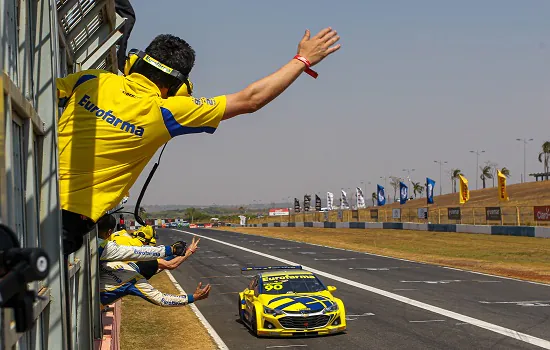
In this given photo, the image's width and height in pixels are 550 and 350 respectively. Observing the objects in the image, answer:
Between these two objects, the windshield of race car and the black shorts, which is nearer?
the black shorts

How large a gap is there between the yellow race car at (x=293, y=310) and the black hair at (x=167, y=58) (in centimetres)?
1451

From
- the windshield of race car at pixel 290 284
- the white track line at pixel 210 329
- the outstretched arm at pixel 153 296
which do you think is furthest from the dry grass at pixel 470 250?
the outstretched arm at pixel 153 296

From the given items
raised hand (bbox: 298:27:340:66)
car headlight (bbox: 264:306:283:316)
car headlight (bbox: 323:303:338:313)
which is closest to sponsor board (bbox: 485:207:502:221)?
car headlight (bbox: 323:303:338:313)

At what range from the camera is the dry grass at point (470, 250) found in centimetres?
3400

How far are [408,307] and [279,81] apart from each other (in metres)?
19.7

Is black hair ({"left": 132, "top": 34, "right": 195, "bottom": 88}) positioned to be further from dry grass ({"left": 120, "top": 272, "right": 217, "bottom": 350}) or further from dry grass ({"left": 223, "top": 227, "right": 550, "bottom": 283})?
dry grass ({"left": 223, "top": 227, "right": 550, "bottom": 283})

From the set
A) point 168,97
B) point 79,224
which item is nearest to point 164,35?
point 168,97

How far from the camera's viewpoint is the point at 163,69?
3561 millimetres

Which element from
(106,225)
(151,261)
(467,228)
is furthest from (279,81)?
(467,228)

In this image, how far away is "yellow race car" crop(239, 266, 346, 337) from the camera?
1770 cm

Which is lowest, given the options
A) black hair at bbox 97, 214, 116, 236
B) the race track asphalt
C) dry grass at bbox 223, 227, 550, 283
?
the race track asphalt

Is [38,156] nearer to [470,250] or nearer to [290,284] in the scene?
[290,284]

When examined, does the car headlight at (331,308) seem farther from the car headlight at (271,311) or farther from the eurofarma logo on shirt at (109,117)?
the eurofarma logo on shirt at (109,117)

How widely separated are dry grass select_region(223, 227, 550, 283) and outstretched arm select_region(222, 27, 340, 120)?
2720cm
